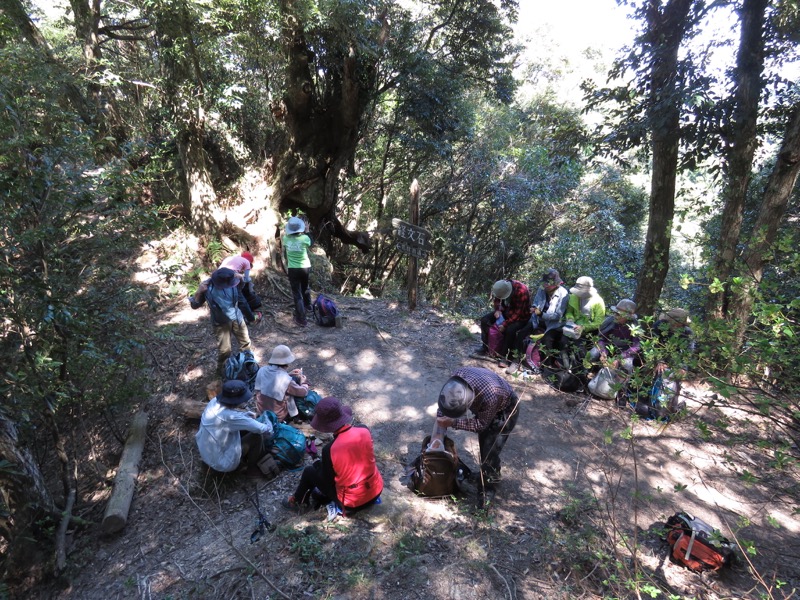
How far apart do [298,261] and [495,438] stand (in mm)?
4847

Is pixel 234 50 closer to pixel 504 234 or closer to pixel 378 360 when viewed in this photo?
pixel 378 360

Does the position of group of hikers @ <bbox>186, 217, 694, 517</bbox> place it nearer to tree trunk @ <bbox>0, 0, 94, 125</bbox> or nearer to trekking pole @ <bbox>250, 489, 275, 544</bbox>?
trekking pole @ <bbox>250, 489, 275, 544</bbox>

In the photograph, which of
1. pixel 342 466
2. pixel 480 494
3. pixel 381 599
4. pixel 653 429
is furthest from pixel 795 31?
pixel 381 599

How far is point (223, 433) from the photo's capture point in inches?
171

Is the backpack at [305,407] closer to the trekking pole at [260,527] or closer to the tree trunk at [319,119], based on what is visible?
the trekking pole at [260,527]

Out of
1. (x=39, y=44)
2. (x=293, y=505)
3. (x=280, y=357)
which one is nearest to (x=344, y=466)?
(x=293, y=505)

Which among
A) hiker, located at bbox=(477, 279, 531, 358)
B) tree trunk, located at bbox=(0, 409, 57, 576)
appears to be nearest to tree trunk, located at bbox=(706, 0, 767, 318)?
hiker, located at bbox=(477, 279, 531, 358)

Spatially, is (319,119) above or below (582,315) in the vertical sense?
above

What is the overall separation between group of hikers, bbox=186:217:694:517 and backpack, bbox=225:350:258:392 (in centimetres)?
22

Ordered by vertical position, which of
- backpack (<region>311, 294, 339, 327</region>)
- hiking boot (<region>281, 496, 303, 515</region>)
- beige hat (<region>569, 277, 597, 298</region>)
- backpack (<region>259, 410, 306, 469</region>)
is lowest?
hiking boot (<region>281, 496, 303, 515</region>)

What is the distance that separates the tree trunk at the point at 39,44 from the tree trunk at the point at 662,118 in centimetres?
992

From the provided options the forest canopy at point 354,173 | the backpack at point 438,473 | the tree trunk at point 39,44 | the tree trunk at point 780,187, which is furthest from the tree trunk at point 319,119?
the backpack at point 438,473

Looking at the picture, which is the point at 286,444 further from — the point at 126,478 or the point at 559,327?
the point at 559,327

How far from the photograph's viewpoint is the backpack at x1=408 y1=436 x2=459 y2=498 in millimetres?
4148
